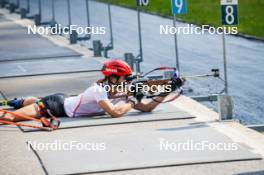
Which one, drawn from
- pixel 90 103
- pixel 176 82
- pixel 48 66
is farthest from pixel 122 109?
pixel 48 66

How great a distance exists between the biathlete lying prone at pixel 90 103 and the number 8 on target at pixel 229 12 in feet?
4.53

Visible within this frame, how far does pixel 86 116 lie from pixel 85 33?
20583 mm

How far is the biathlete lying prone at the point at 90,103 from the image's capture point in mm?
17703

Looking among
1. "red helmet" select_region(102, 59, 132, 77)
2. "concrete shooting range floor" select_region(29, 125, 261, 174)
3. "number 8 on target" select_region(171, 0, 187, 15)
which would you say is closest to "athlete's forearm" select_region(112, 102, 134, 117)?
"red helmet" select_region(102, 59, 132, 77)

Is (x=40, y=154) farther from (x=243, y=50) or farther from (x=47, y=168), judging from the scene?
(x=243, y=50)

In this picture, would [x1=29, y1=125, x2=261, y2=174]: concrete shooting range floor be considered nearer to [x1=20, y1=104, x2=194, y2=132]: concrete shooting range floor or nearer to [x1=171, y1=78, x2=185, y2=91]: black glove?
[x1=20, y1=104, x2=194, y2=132]: concrete shooting range floor

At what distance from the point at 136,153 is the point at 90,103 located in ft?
10.3

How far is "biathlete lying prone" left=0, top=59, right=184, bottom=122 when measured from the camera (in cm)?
1770

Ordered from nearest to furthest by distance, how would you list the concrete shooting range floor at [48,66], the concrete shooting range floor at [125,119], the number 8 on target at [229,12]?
the concrete shooting range floor at [125,119]
the number 8 on target at [229,12]
the concrete shooting range floor at [48,66]

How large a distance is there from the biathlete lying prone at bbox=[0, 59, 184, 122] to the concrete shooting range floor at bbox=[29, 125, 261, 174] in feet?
3.46

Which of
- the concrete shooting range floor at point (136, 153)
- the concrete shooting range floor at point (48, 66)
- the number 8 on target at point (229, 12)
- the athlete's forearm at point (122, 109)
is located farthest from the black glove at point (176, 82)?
the concrete shooting range floor at point (48, 66)

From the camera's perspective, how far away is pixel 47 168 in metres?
14.2

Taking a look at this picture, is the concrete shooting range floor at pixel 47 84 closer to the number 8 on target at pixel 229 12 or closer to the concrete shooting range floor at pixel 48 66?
the concrete shooting range floor at pixel 48 66

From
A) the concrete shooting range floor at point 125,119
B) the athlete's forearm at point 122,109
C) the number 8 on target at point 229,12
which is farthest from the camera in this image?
the number 8 on target at point 229,12
